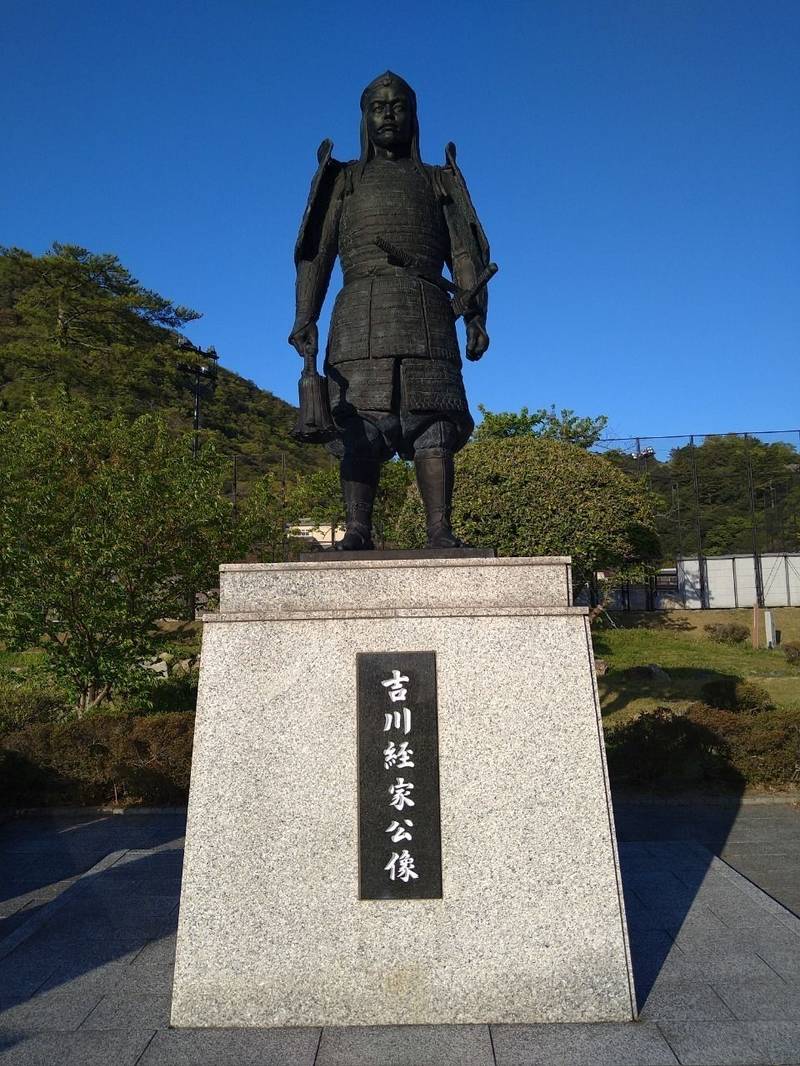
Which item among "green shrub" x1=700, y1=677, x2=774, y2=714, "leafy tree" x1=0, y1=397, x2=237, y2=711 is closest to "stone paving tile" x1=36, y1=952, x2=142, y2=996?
"leafy tree" x1=0, y1=397, x2=237, y2=711

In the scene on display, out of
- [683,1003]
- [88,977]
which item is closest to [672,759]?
[683,1003]

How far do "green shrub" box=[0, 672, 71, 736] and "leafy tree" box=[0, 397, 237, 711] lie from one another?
37 centimetres

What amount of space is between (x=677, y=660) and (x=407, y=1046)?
15077 mm

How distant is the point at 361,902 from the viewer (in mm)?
3238

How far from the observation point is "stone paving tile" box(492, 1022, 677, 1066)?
2.83 metres

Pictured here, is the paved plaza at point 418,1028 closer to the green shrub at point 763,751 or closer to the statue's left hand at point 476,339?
the green shrub at point 763,751

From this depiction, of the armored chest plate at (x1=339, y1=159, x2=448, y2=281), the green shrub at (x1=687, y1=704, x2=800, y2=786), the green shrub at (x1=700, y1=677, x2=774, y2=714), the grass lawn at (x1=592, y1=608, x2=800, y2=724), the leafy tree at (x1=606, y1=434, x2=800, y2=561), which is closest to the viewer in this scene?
the armored chest plate at (x1=339, y1=159, x2=448, y2=281)

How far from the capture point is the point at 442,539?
161 inches

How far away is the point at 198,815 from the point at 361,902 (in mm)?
749

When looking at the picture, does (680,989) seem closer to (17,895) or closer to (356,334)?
(356,334)

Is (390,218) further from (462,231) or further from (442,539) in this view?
(442,539)

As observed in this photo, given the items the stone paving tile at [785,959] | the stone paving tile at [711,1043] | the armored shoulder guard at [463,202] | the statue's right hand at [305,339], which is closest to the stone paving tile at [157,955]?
the stone paving tile at [711,1043]

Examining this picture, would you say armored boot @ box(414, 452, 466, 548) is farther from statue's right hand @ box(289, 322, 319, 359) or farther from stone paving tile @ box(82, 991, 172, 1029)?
stone paving tile @ box(82, 991, 172, 1029)

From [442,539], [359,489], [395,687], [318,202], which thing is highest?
[318,202]
